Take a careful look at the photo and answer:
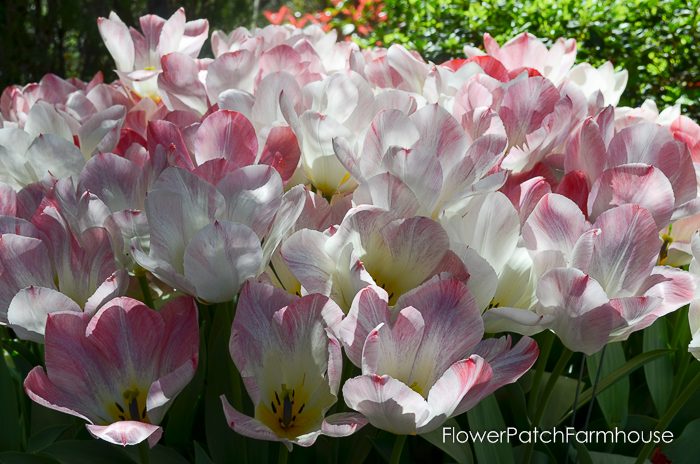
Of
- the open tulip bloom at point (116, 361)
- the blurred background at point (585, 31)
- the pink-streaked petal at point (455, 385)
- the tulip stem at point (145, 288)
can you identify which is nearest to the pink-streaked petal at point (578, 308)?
the pink-streaked petal at point (455, 385)

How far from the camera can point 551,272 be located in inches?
30.4

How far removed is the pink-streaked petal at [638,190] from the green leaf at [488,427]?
0.89ft

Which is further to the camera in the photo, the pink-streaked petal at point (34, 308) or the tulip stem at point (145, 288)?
the tulip stem at point (145, 288)

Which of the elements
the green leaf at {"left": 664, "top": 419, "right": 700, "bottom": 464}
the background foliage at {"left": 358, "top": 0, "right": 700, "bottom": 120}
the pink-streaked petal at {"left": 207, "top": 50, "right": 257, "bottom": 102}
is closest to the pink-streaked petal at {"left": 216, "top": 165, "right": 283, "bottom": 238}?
the pink-streaked petal at {"left": 207, "top": 50, "right": 257, "bottom": 102}

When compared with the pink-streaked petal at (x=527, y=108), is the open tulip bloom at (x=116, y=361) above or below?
below

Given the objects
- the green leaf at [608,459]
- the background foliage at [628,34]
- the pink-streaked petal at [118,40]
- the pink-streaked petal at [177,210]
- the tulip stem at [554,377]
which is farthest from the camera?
the background foliage at [628,34]

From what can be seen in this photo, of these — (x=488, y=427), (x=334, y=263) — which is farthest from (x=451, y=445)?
(x=334, y=263)

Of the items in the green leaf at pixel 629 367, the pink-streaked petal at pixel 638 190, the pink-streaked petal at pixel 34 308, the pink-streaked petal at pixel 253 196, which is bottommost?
the green leaf at pixel 629 367

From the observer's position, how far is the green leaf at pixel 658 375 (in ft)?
3.68

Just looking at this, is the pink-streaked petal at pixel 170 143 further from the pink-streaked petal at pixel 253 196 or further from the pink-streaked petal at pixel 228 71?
the pink-streaked petal at pixel 228 71

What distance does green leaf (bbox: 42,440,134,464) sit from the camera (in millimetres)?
912

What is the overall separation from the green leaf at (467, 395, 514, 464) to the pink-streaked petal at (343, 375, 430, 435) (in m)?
0.25

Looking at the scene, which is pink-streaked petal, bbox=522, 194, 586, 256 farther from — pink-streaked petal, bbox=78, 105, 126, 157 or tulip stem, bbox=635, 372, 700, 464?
pink-streaked petal, bbox=78, 105, 126, 157

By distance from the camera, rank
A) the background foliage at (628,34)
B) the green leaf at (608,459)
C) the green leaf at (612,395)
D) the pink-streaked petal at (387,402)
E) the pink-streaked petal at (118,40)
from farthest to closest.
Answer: the background foliage at (628,34) → the pink-streaked petal at (118,40) → the green leaf at (612,395) → the green leaf at (608,459) → the pink-streaked petal at (387,402)
